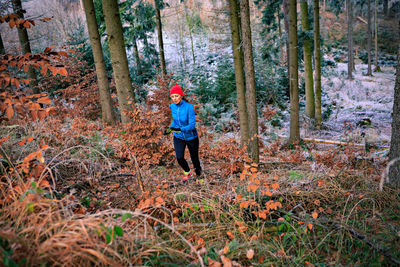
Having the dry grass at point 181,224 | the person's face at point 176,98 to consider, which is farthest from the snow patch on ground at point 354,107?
the person's face at point 176,98

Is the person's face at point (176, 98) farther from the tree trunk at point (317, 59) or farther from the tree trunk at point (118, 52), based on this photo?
the tree trunk at point (317, 59)

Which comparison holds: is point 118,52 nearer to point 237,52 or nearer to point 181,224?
point 237,52

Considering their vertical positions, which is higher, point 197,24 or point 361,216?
point 197,24

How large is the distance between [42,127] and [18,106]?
13.9 feet

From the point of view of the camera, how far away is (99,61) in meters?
8.56

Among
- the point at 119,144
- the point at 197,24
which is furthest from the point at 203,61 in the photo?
the point at 119,144

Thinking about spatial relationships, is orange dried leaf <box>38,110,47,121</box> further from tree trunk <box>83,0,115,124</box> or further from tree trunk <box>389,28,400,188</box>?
tree trunk <box>83,0,115,124</box>

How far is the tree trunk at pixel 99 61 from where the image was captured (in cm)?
825

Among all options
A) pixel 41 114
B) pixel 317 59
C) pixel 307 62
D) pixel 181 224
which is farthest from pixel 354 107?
pixel 41 114

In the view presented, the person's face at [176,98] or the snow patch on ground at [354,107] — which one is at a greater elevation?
the person's face at [176,98]

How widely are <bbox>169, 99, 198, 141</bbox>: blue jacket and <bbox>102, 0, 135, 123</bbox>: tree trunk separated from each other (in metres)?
1.90

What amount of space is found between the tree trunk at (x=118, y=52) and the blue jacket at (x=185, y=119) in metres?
1.90

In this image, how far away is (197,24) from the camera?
96.8 feet

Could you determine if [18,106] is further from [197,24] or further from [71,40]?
[197,24]
